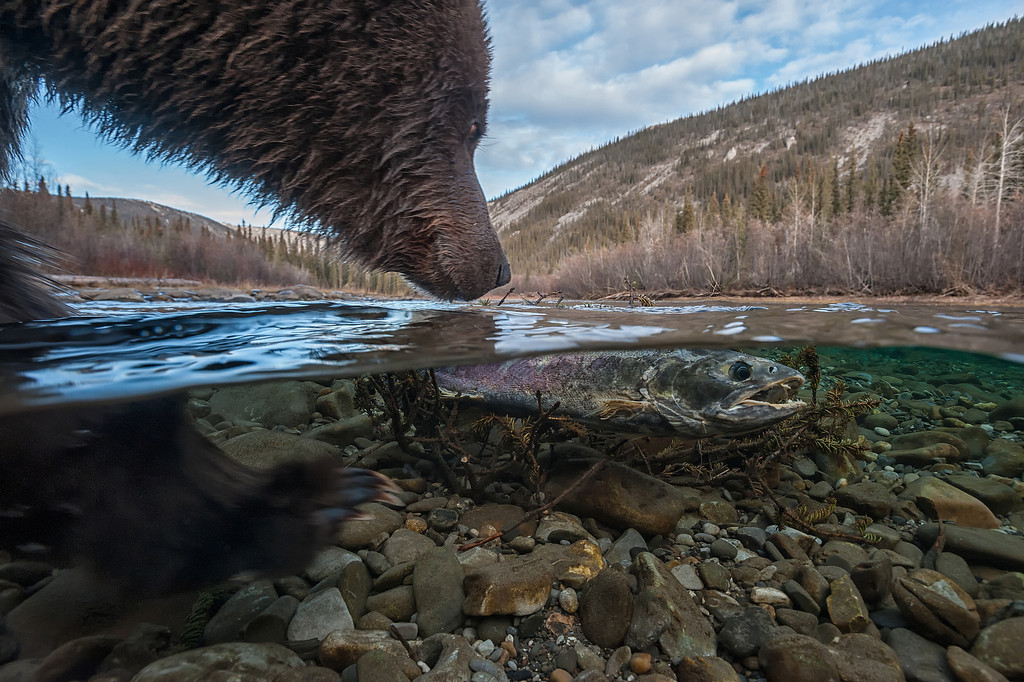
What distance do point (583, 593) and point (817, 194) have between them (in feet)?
158

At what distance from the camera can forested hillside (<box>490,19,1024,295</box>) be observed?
13.1 meters

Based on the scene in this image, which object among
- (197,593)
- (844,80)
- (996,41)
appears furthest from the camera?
(844,80)

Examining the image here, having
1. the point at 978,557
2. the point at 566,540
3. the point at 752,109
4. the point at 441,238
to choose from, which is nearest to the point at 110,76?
the point at 441,238

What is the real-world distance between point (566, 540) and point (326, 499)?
1.31 metres

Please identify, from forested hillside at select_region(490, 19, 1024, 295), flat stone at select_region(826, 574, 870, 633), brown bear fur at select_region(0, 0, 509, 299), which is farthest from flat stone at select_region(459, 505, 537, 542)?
forested hillside at select_region(490, 19, 1024, 295)

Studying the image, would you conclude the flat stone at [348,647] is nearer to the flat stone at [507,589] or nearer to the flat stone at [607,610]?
the flat stone at [507,589]

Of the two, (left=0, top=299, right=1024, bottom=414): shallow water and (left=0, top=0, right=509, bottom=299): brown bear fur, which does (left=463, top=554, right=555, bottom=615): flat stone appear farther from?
(left=0, top=0, right=509, bottom=299): brown bear fur

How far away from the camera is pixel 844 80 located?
272 feet

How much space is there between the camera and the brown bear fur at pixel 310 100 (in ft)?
7.36

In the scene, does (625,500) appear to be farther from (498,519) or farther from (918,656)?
(918,656)

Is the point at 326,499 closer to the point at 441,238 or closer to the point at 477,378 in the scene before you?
the point at 477,378

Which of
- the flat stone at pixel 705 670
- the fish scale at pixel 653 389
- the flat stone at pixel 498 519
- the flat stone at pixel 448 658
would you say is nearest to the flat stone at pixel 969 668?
the flat stone at pixel 705 670

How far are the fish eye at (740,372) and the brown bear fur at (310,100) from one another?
1.83m

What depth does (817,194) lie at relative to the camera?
39.8 m
